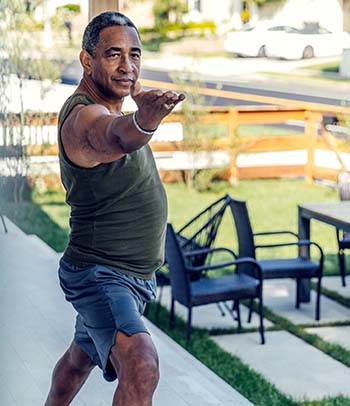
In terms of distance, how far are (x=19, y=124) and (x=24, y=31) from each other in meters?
0.96

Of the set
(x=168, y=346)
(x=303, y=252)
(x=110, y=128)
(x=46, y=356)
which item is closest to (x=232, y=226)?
(x=303, y=252)

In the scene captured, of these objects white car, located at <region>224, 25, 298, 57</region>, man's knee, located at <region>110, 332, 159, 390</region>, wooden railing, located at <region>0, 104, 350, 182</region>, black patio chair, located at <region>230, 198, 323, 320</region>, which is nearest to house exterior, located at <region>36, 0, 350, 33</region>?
white car, located at <region>224, 25, 298, 57</region>

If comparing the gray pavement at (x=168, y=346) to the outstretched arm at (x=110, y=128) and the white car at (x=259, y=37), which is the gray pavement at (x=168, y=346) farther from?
the white car at (x=259, y=37)

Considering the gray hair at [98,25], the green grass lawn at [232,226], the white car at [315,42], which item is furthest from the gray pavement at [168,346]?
the white car at [315,42]

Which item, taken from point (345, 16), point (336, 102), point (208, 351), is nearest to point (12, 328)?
point (208, 351)

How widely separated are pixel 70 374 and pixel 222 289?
245cm

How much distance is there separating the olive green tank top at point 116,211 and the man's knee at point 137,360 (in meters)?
0.29

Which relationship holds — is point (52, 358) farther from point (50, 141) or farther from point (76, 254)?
point (50, 141)

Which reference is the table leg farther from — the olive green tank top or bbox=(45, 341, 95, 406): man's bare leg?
the olive green tank top

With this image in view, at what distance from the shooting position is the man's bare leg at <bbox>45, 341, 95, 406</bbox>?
4.00 meters

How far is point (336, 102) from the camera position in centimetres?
1817

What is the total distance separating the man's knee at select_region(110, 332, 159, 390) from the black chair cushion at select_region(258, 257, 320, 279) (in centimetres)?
361

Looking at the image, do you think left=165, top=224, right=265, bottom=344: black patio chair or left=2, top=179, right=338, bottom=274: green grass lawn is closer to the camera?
left=165, top=224, right=265, bottom=344: black patio chair

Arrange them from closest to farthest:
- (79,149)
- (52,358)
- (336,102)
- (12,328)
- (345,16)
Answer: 1. (79,149)
2. (52,358)
3. (12,328)
4. (345,16)
5. (336,102)
